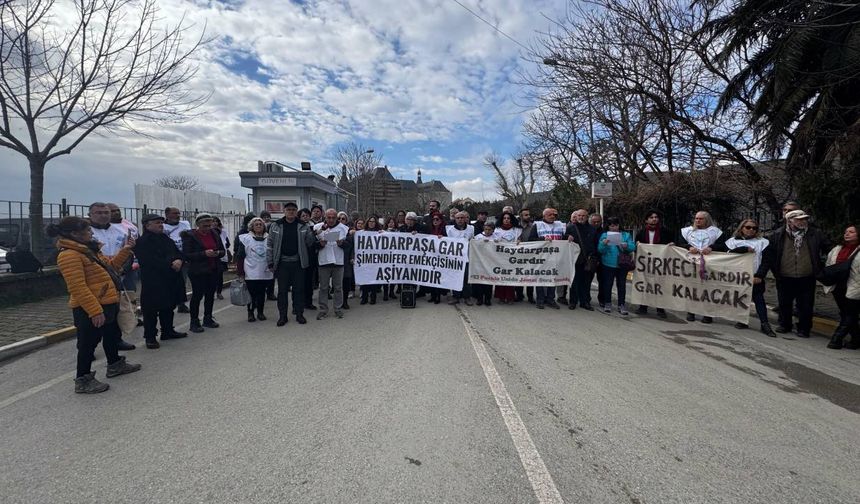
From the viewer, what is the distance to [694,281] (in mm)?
7828

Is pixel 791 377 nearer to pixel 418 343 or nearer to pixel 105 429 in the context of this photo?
pixel 418 343

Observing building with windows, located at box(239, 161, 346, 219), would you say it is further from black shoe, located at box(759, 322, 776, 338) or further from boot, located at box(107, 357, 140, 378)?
black shoe, located at box(759, 322, 776, 338)

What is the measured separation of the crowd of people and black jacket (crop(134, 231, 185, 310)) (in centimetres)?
1

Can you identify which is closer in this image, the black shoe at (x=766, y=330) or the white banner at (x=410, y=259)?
the black shoe at (x=766, y=330)

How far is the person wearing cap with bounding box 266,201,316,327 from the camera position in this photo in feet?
24.1

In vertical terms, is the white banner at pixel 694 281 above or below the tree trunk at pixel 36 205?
below

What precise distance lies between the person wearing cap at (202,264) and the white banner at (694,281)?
7.45 meters

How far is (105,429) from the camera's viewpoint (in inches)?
139

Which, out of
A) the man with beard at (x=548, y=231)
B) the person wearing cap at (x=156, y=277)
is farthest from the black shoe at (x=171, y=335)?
the man with beard at (x=548, y=231)

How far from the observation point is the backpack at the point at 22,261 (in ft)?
30.6

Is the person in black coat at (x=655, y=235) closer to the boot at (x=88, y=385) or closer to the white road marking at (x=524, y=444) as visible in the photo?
the white road marking at (x=524, y=444)

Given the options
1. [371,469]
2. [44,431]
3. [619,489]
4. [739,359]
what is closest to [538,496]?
[619,489]

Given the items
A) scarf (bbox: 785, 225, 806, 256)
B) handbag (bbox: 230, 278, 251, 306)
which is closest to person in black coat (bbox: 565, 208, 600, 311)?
scarf (bbox: 785, 225, 806, 256)

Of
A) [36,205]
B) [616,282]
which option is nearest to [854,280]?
[616,282]
